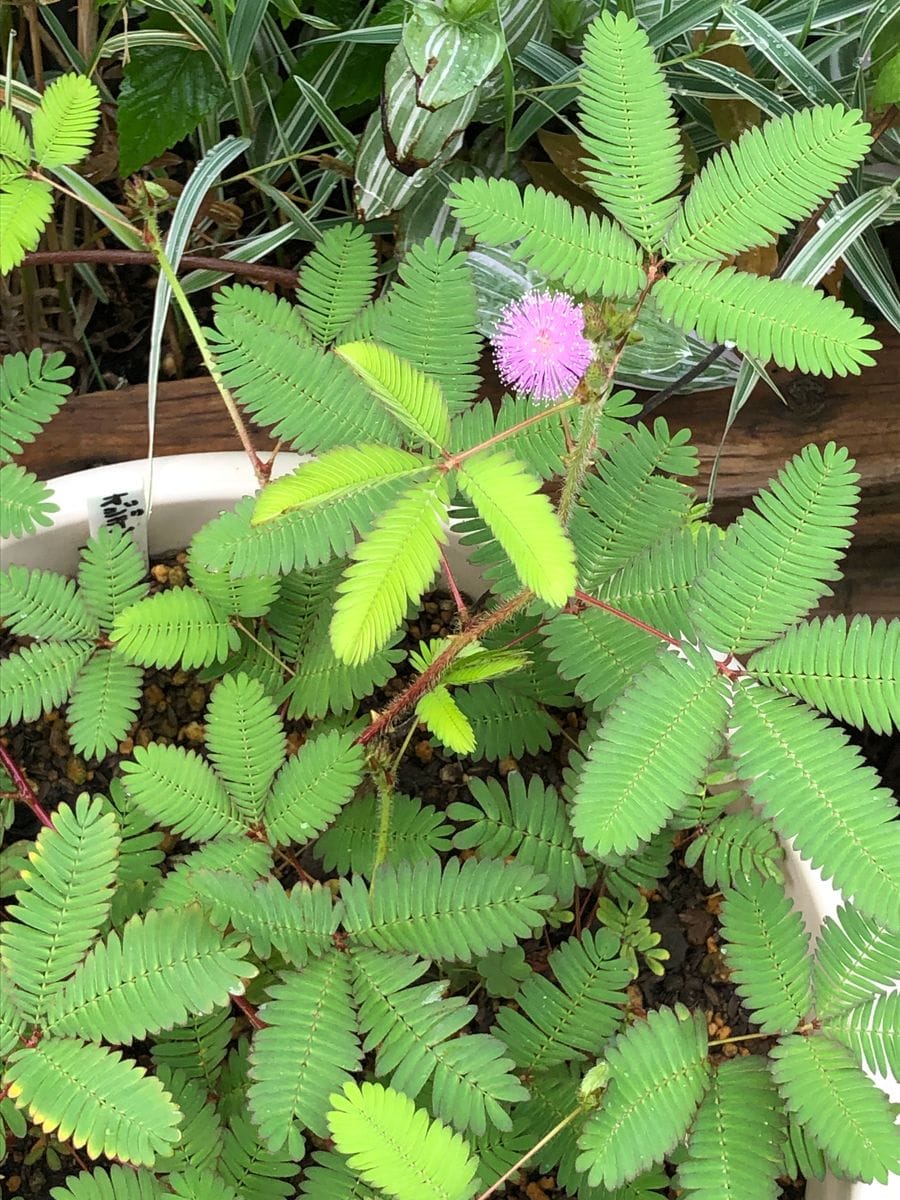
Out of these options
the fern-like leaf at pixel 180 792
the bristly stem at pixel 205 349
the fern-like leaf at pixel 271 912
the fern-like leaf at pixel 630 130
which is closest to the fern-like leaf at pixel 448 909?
the fern-like leaf at pixel 271 912

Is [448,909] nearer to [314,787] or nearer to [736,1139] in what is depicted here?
[314,787]

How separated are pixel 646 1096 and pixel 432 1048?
149 millimetres

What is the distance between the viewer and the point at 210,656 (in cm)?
89

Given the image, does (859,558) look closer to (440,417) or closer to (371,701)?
(371,701)

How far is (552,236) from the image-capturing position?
0.70 m

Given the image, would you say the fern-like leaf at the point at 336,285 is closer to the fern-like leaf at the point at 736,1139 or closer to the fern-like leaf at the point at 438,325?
the fern-like leaf at the point at 438,325

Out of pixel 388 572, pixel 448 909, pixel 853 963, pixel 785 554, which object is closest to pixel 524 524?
pixel 388 572

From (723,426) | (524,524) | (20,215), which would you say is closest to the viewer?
(524,524)

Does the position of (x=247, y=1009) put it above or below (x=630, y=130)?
below

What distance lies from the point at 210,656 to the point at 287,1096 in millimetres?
358

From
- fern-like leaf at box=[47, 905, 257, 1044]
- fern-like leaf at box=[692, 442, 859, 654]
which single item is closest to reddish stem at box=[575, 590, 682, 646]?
fern-like leaf at box=[692, 442, 859, 654]

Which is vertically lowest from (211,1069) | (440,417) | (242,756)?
(211,1069)

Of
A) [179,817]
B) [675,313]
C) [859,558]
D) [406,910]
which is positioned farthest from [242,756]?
[859,558]

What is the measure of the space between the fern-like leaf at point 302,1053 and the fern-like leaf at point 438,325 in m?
0.46
